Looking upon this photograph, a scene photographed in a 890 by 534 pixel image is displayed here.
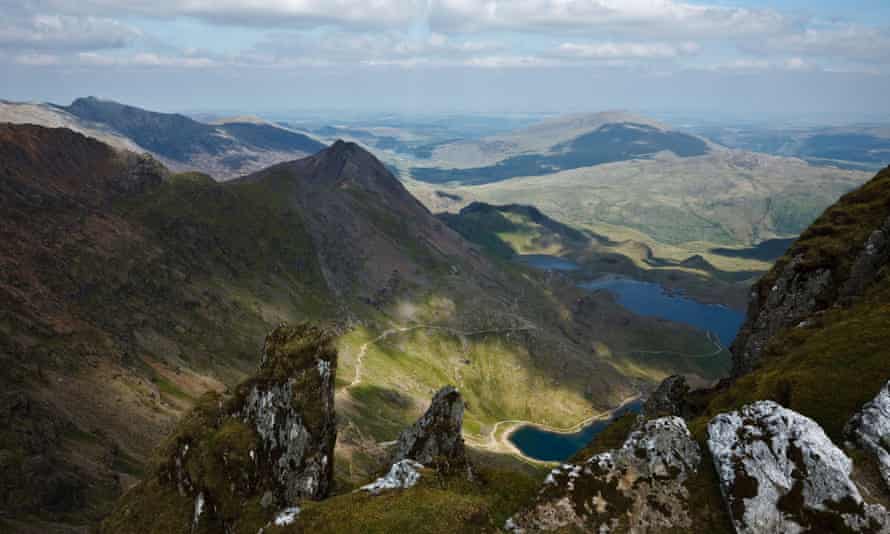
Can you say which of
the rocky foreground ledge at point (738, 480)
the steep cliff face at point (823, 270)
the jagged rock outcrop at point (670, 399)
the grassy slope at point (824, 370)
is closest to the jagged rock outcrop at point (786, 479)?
the rocky foreground ledge at point (738, 480)

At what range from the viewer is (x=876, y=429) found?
101ft

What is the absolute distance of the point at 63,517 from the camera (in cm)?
8638

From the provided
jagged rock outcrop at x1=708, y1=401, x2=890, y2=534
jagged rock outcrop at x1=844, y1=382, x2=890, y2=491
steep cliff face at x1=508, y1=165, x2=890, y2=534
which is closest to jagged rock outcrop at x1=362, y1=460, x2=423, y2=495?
steep cliff face at x1=508, y1=165, x2=890, y2=534

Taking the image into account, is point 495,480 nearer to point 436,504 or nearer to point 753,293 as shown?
point 436,504

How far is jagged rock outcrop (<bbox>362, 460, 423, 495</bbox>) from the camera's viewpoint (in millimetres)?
39500

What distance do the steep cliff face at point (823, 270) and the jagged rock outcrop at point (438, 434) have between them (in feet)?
96.6

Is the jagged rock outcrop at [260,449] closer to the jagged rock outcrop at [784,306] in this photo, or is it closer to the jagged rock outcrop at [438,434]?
the jagged rock outcrop at [438,434]

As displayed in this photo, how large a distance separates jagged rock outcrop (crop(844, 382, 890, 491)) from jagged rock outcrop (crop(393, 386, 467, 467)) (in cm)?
3164

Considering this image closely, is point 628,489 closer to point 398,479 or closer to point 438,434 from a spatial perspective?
point 398,479

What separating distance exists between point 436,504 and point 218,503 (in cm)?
2272

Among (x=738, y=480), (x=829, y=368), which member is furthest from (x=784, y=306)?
(x=738, y=480)

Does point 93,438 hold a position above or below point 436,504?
below

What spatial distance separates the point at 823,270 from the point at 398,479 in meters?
48.9

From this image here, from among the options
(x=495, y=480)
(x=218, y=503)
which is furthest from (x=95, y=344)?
(x=495, y=480)
